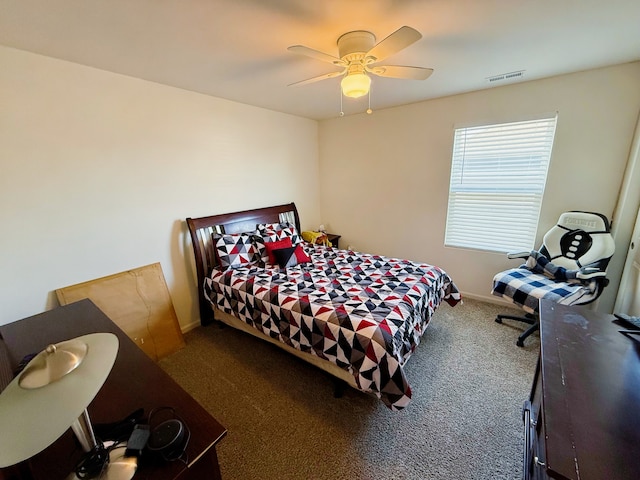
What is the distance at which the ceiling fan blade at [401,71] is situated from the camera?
67.0 inches

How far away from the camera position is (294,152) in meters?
3.89

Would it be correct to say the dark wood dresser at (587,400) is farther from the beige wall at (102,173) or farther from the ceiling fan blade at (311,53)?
the beige wall at (102,173)

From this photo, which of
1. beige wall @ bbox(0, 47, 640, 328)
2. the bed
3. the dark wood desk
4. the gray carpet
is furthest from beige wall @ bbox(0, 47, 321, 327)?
the gray carpet

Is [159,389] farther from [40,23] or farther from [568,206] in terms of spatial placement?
[568,206]

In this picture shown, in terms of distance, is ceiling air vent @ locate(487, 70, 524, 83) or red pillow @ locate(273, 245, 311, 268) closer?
ceiling air vent @ locate(487, 70, 524, 83)

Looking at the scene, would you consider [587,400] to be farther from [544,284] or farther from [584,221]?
[584,221]

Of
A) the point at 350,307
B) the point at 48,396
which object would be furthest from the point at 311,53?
the point at 48,396

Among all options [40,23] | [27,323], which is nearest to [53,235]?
[27,323]

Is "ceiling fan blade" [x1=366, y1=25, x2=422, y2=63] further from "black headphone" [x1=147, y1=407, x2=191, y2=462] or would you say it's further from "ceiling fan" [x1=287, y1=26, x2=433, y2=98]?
"black headphone" [x1=147, y1=407, x2=191, y2=462]

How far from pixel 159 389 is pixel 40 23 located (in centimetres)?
203

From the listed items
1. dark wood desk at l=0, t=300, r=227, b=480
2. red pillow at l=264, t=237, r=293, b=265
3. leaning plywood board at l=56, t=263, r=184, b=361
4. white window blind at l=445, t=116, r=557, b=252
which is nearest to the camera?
dark wood desk at l=0, t=300, r=227, b=480

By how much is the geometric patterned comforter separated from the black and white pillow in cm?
10

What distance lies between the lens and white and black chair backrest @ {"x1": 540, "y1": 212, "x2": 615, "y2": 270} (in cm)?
234

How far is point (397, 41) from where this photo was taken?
4.58 ft
